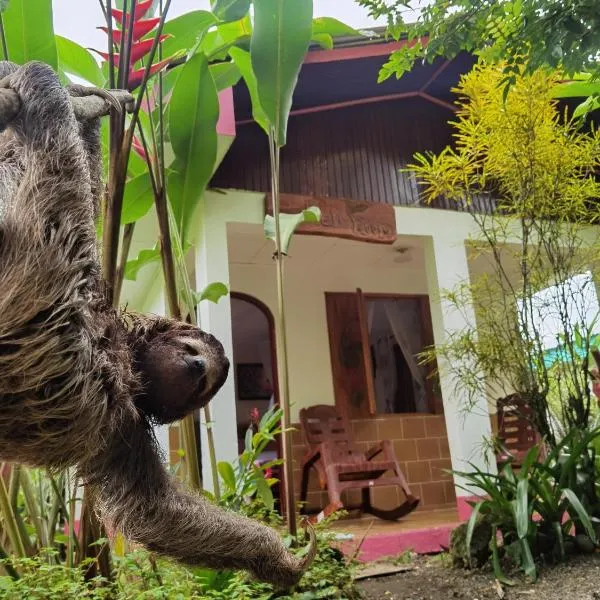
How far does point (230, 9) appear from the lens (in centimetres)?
193

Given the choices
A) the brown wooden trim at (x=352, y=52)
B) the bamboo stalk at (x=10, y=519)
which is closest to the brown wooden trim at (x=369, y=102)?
the brown wooden trim at (x=352, y=52)

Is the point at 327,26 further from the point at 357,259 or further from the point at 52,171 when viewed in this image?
the point at 357,259

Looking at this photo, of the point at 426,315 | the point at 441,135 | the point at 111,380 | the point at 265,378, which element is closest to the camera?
the point at 111,380

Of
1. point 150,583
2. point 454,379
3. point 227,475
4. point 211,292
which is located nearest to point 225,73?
point 211,292

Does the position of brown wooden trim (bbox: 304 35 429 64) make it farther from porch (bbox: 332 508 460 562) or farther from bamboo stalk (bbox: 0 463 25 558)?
bamboo stalk (bbox: 0 463 25 558)

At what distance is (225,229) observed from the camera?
3.71 m

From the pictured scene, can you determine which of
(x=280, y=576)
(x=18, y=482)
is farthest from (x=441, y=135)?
(x=280, y=576)

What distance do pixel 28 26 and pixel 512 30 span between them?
1262 mm

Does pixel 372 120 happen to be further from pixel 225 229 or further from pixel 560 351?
pixel 560 351

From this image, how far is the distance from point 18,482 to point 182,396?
50.4 inches

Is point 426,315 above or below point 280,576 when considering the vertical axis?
above

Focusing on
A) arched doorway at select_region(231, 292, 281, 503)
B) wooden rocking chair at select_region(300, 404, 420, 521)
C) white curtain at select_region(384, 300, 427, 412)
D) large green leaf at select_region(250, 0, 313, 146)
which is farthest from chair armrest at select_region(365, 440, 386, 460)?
large green leaf at select_region(250, 0, 313, 146)

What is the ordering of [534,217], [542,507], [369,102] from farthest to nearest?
[369,102] < [534,217] < [542,507]

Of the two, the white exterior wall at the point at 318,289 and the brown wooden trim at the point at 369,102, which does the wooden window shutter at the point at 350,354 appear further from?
the brown wooden trim at the point at 369,102
